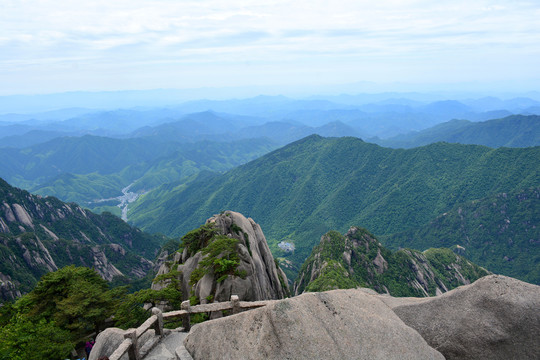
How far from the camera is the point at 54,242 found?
376 feet

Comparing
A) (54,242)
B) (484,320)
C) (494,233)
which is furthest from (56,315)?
(494,233)

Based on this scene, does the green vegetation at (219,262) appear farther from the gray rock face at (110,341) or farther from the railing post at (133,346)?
the railing post at (133,346)

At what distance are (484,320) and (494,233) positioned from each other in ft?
596

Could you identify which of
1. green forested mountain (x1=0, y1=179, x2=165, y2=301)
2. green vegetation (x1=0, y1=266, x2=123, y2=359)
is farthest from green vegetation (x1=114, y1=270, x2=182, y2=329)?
green forested mountain (x1=0, y1=179, x2=165, y2=301)

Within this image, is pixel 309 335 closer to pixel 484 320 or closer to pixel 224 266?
pixel 484 320

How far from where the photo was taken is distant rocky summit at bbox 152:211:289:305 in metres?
29.2

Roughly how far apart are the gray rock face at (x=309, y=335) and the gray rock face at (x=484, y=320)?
2074 millimetres

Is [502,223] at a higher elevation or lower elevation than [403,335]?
lower

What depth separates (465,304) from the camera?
Answer: 1562 cm

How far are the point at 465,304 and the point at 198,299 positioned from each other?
22465 millimetres

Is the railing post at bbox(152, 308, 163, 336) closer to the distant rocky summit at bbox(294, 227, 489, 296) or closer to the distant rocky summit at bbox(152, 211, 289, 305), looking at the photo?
the distant rocky summit at bbox(152, 211, 289, 305)

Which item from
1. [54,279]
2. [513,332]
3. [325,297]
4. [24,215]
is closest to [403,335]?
[325,297]

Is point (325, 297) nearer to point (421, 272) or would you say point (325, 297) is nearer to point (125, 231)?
point (421, 272)

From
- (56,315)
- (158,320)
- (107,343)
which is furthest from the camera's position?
(56,315)
